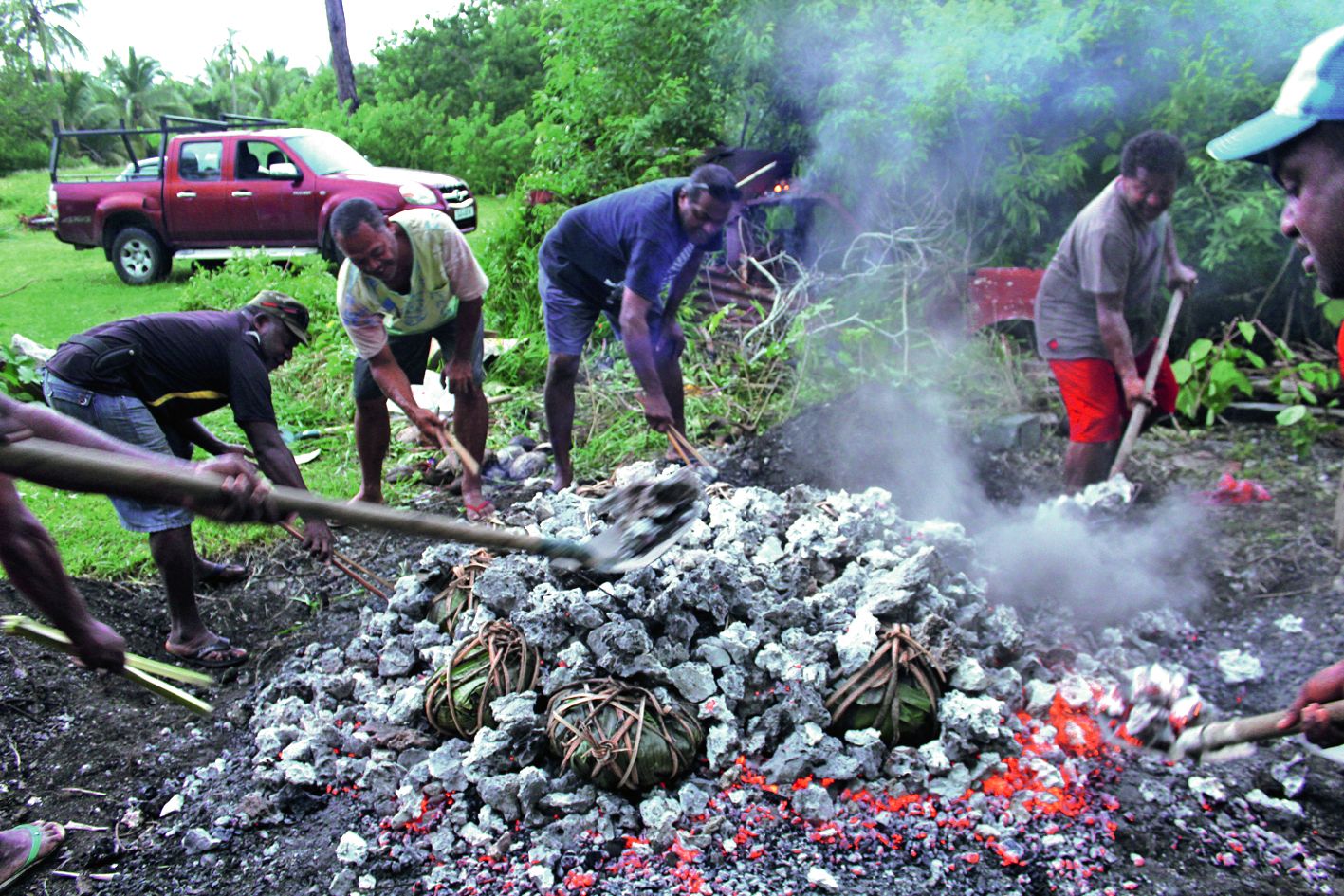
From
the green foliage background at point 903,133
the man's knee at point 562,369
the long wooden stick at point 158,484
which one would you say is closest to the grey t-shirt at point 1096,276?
the green foliage background at point 903,133

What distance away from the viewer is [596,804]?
2838 mm

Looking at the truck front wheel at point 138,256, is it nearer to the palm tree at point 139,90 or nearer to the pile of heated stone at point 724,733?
the pile of heated stone at point 724,733

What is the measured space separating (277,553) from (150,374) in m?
1.48

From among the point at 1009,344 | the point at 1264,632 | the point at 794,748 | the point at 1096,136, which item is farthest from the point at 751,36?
the point at 794,748

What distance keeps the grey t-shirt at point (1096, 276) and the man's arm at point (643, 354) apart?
6.74 feet

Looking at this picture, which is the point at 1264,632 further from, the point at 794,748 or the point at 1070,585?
the point at 794,748

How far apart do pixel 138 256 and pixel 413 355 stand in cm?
875

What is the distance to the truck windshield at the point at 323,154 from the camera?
11.2 m

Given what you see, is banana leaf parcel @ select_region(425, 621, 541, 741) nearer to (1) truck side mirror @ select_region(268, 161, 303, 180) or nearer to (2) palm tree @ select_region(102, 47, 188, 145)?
(1) truck side mirror @ select_region(268, 161, 303, 180)

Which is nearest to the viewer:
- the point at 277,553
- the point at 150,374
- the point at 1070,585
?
the point at 150,374

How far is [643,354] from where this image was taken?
458 centimetres

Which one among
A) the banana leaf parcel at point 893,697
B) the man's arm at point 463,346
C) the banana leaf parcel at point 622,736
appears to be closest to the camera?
the banana leaf parcel at point 622,736

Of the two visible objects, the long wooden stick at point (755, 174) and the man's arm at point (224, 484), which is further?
the long wooden stick at point (755, 174)

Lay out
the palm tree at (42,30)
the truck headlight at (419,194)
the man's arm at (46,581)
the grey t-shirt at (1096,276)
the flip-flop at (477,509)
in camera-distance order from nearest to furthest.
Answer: the man's arm at (46,581) < the grey t-shirt at (1096,276) < the flip-flop at (477,509) < the truck headlight at (419,194) < the palm tree at (42,30)
